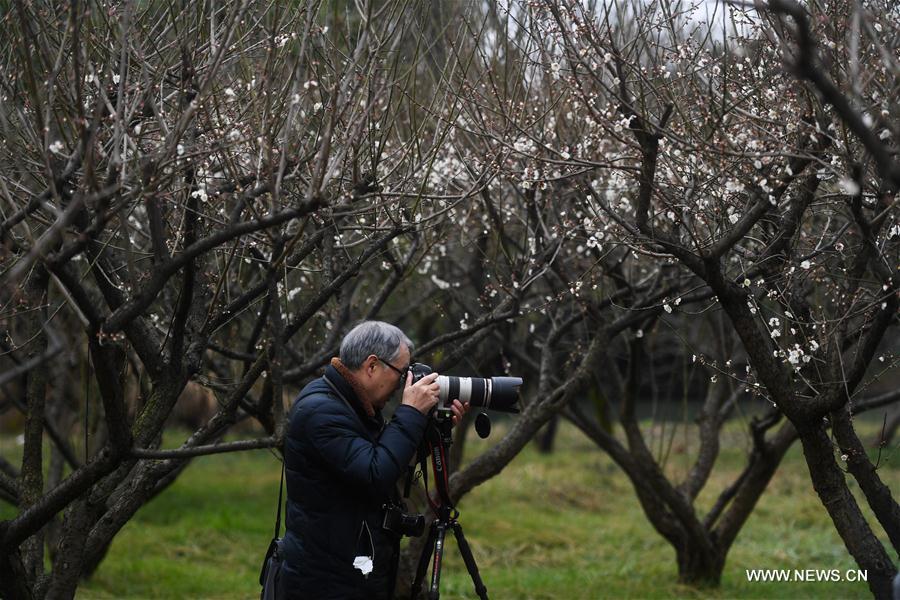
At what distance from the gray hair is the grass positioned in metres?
5.03

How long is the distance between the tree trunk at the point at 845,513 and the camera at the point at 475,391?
5.69 feet

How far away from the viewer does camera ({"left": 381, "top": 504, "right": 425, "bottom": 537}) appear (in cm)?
389

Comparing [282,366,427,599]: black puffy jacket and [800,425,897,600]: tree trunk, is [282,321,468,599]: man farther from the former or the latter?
[800,425,897,600]: tree trunk

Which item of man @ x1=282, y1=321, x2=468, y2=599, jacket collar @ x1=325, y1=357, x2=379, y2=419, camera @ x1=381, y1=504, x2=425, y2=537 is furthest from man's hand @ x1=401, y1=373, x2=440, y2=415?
camera @ x1=381, y1=504, x2=425, y2=537

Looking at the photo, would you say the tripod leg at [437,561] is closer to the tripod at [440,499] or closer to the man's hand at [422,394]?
the tripod at [440,499]

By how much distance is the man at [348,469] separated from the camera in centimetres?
376

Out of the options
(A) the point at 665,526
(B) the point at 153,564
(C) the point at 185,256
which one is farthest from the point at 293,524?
(B) the point at 153,564

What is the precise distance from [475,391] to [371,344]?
0.57m

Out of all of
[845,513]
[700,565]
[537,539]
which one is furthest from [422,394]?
[537,539]

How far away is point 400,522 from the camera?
3.92 meters

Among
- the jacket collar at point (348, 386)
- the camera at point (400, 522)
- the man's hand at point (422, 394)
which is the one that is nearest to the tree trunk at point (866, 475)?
the man's hand at point (422, 394)

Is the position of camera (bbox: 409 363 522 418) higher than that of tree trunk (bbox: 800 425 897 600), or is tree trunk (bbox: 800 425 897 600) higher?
camera (bbox: 409 363 522 418)

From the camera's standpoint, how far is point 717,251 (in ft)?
15.4

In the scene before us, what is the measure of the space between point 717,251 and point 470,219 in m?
3.06
